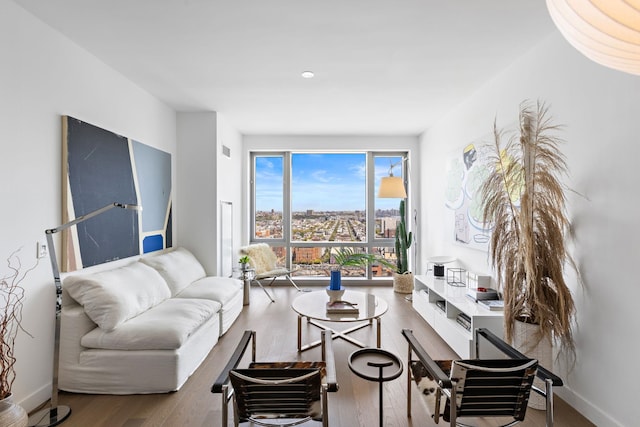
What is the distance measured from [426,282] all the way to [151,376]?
3.02 meters

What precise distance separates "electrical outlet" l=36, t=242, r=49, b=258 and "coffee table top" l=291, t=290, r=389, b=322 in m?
1.96

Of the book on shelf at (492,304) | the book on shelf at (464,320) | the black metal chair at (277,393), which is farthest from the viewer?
the book on shelf at (464,320)

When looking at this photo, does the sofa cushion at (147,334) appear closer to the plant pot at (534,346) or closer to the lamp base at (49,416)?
the lamp base at (49,416)

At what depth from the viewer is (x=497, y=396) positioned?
1632 mm

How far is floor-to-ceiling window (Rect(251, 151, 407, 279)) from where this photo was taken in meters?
6.00

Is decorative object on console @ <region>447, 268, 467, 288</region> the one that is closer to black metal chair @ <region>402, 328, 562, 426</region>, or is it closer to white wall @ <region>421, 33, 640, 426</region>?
white wall @ <region>421, 33, 640, 426</region>

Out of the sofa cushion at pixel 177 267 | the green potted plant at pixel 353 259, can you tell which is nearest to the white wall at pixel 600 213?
the green potted plant at pixel 353 259

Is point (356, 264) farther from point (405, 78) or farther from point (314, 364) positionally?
point (314, 364)

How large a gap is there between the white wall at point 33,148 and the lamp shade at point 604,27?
284cm

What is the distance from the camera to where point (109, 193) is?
3.03m

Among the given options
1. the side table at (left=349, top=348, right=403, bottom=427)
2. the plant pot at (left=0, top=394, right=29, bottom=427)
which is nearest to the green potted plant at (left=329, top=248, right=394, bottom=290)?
the side table at (left=349, top=348, right=403, bottom=427)

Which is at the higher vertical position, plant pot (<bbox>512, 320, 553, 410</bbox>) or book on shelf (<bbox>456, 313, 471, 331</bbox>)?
plant pot (<bbox>512, 320, 553, 410</bbox>)

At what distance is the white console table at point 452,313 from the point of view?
269 cm

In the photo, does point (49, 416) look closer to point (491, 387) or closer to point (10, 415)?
point (10, 415)
